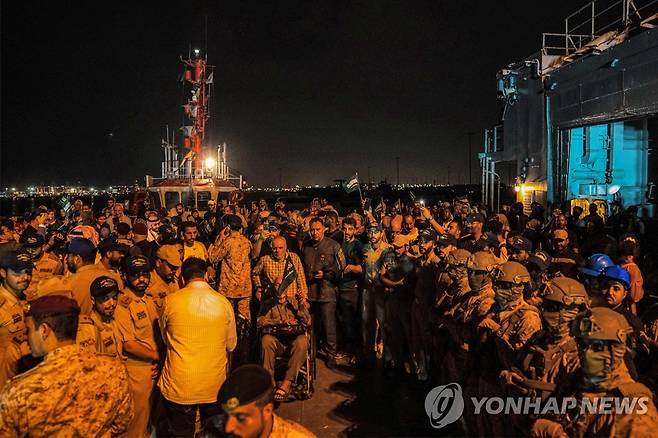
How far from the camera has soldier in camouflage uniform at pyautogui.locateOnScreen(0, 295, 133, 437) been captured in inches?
99.5

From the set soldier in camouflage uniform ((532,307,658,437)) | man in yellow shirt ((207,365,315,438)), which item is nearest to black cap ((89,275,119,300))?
man in yellow shirt ((207,365,315,438))

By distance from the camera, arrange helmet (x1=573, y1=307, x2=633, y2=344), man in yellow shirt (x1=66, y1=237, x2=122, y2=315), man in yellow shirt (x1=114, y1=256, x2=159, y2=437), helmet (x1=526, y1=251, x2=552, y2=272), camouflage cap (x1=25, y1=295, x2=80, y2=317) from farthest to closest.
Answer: helmet (x1=526, y1=251, x2=552, y2=272)
man in yellow shirt (x1=66, y1=237, x2=122, y2=315)
man in yellow shirt (x1=114, y1=256, x2=159, y2=437)
camouflage cap (x1=25, y1=295, x2=80, y2=317)
helmet (x1=573, y1=307, x2=633, y2=344)

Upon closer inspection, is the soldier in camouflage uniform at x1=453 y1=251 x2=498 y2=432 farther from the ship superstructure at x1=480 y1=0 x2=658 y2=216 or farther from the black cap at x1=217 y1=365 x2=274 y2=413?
the ship superstructure at x1=480 y1=0 x2=658 y2=216

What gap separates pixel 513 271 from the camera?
3.95m

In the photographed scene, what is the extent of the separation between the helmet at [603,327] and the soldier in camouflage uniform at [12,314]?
4.25m

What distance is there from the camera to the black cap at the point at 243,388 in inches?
85.7

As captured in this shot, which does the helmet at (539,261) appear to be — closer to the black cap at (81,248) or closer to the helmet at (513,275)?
the helmet at (513,275)

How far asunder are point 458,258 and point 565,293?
74.1 inches

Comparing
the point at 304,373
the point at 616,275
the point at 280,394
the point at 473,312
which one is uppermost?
the point at 616,275

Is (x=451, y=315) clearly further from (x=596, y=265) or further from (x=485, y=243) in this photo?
(x=485, y=243)

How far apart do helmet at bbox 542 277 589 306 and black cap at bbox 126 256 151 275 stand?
3.46 metres

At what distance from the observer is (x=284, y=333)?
19.3ft

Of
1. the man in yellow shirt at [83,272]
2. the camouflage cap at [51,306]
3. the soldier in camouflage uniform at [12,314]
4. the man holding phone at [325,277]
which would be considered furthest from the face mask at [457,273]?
the soldier in camouflage uniform at [12,314]

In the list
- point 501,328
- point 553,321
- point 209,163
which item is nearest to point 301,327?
point 501,328
